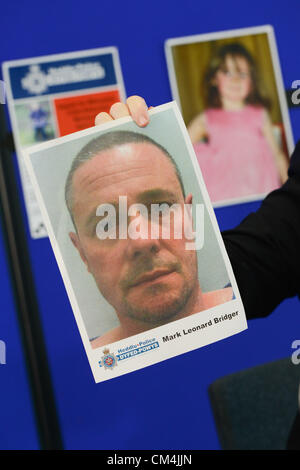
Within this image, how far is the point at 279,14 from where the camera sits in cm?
145

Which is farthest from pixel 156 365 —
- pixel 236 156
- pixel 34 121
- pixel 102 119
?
pixel 102 119

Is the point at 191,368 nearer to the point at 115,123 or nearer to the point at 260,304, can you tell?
the point at 260,304

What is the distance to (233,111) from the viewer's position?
1.42 meters

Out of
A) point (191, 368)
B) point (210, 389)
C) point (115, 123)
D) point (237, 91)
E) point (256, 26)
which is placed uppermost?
point (256, 26)

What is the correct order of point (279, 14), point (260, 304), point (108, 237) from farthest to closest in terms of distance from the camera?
point (279, 14), point (260, 304), point (108, 237)

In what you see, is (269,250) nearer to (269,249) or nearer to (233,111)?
(269,249)

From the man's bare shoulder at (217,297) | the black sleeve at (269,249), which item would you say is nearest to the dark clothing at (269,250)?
the black sleeve at (269,249)

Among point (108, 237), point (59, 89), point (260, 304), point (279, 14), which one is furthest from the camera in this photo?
point (279, 14)

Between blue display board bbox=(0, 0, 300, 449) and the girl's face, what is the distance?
11 centimetres

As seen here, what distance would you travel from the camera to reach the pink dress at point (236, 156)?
141 centimetres

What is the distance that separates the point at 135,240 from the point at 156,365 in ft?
2.60
